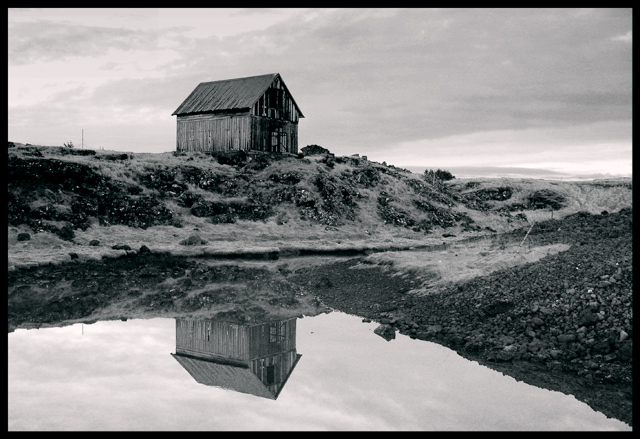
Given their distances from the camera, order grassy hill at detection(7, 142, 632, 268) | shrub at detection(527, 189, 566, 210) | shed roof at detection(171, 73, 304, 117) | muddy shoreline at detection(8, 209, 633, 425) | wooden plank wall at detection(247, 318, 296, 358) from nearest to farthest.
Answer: muddy shoreline at detection(8, 209, 633, 425), wooden plank wall at detection(247, 318, 296, 358), grassy hill at detection(7, 142, 632, 268), shed roof at detection(171, 73, 304, 117), shrub at detection(527, 189, 566, 210)

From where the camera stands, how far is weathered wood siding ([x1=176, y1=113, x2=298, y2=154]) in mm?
56406

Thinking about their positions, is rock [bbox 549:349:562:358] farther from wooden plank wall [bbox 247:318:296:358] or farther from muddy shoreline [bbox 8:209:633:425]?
wooden plank wall [bbox 247:318:296:358]

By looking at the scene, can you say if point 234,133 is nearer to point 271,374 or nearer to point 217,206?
point 217,206

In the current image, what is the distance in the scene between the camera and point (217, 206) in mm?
46156

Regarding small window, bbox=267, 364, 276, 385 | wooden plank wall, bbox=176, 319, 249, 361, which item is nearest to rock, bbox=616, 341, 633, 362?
small window, bbox=267, 364, 276, 385

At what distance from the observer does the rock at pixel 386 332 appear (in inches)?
676

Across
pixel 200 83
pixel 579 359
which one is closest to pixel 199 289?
pixel 579 359

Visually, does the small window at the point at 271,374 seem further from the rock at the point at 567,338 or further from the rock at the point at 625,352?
the rock at the point at 625,352

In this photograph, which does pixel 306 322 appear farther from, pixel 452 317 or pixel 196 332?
pixel 452 317

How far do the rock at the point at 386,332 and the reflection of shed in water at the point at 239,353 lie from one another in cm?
256

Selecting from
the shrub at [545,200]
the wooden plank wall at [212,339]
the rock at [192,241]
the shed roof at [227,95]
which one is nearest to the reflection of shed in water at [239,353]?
the wooden plank wall at [212,339]

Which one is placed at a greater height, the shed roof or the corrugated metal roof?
the shed roof

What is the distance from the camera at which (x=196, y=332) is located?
1827 centimetres

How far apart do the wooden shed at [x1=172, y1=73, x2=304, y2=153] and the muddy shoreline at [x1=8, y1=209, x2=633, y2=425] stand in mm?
26124
